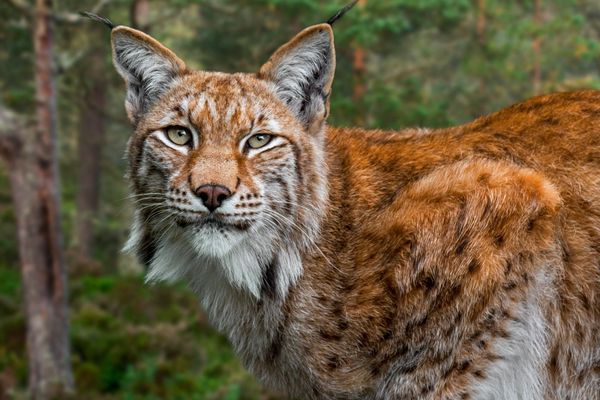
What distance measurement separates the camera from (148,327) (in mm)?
17484

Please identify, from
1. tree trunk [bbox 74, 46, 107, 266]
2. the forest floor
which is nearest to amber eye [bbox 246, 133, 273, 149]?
the forest floor

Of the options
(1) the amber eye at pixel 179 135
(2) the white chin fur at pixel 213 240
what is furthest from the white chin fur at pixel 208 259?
(1) the amber eye at pixel 179 135

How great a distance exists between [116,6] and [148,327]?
6.37 meters

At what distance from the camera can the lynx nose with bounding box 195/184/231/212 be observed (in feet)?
13.8

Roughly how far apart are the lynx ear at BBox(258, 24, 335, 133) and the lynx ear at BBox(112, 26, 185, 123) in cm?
51

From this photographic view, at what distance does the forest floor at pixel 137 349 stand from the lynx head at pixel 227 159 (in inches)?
396

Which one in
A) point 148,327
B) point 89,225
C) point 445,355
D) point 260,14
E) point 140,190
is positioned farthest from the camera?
point 89,225

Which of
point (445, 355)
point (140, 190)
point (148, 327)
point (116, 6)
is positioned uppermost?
point (116, 6)

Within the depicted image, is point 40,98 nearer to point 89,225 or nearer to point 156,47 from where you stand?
point 156,47

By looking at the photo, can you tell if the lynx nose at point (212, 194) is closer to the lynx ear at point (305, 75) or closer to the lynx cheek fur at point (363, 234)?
the lynx cheek fur at point (363, 234)

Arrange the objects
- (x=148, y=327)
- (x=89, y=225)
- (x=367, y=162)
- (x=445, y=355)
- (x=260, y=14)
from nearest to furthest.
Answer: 1. (x=445, y=355)
2. (x=367, y=162)
3. (x=148, y=327)
4. (x=260, y=14)
5. (x=89, y=225)

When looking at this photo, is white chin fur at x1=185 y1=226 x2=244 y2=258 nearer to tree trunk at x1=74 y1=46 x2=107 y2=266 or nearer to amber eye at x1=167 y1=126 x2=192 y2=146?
amber eye at x1=167 y1=126 x2=192 y2=146

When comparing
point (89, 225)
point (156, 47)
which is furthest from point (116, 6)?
point (156, 47)

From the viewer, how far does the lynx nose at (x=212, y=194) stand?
13.8 feet
